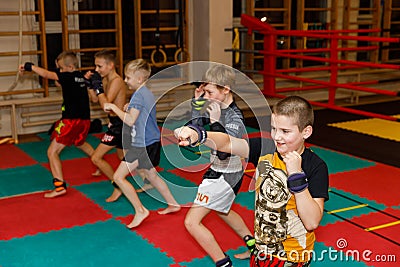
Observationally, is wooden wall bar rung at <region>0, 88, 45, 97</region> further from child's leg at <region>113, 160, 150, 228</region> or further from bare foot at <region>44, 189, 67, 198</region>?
child's leg at <region>113, 160, 150, 228</region>

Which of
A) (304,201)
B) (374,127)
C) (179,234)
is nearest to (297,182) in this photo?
(304,201)

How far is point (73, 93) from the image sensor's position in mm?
5074

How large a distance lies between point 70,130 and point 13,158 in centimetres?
170

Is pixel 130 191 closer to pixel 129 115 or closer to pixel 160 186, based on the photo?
pixel 160 186

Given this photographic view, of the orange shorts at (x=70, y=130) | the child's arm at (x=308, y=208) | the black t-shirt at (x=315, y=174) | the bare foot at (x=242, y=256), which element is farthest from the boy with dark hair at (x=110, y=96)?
the child's arm at (x=308, y=208)

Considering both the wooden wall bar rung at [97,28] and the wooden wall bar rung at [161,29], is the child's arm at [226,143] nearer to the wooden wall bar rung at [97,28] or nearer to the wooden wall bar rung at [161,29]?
the wooden wall bar rung at [97,28]

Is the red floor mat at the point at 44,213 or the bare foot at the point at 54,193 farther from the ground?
the bare foot at the point at 54,193

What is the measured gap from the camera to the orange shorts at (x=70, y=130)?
16.6 ft

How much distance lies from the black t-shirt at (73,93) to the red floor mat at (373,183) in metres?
2.55

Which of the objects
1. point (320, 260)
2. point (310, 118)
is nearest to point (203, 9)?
point (320, 260)

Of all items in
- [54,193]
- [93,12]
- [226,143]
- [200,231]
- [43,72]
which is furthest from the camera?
[93,12]

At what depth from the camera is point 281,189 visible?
88.9 inches

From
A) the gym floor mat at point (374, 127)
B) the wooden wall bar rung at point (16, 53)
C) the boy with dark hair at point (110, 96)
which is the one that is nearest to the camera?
the boy with dark hair at point (110, 96)

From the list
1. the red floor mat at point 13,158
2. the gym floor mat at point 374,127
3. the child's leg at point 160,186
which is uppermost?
the child's leg at point 160,186
